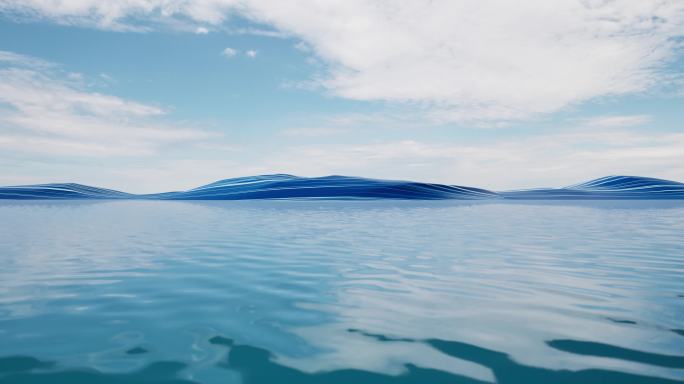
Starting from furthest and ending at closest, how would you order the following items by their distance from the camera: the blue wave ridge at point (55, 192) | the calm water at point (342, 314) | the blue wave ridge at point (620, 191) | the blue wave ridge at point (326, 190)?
the blue wave ridge at point (55, 192) → the blue wave ridge at point (620, 191) → the blue wave ridge at point (326, 190) → the calm water at point (342, 314)

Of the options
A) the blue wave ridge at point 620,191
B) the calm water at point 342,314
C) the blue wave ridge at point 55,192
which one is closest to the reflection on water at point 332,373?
the calm water at point 342,314

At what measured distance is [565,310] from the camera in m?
3.39

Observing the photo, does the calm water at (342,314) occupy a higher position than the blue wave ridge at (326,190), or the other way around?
the blue wave ridge at (326,190)

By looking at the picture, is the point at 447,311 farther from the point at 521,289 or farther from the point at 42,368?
the point at 42,368

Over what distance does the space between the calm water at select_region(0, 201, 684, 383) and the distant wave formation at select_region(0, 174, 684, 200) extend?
21.7 m

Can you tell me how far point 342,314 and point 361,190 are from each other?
25054 mm

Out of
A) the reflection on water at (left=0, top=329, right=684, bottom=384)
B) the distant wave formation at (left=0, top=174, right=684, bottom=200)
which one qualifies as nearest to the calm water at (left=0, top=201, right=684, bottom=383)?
the reflection on water at (left=0, top=329, right=684, bottom=384)

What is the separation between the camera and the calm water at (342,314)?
92.3 inches

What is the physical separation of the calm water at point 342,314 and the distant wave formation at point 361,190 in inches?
853

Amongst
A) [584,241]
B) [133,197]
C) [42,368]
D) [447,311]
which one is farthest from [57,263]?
[133,197]

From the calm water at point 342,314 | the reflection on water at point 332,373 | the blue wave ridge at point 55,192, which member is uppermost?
the blue wave ridge at point 55,192

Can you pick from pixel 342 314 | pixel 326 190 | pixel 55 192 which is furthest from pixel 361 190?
pixel 342 314

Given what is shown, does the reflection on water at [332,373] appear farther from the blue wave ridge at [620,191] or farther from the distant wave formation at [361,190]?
the blue wave ridge at [620,191]

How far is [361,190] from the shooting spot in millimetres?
28297
